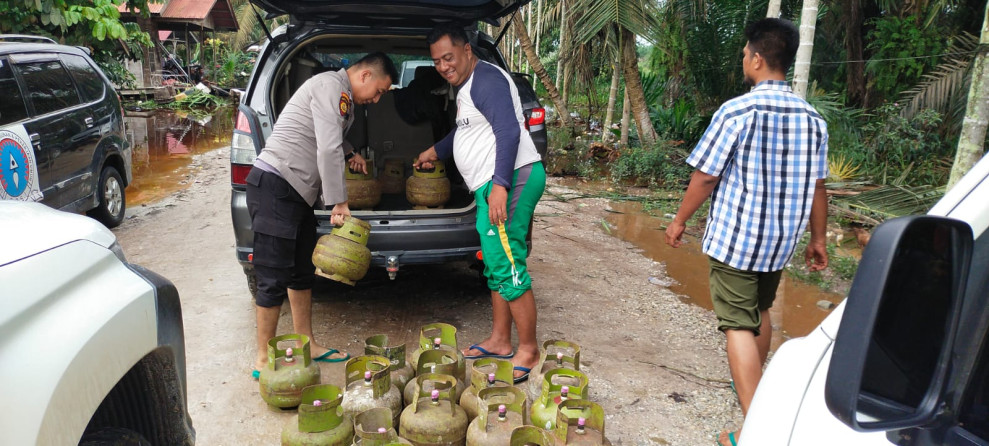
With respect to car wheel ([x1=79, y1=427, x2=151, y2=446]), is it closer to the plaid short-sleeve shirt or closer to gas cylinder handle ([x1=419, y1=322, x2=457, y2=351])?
gas cylinder handle ([x1=419, y1=322, x2=457, y2=351])

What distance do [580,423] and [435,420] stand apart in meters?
0.62

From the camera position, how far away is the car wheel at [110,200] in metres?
6.29

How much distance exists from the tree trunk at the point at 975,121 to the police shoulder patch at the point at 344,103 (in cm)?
468

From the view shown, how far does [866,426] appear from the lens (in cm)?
96

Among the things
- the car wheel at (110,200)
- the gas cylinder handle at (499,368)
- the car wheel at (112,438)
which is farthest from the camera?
the car wheel at (110,200)

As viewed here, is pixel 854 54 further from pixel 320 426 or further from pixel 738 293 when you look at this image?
pixel 320 426

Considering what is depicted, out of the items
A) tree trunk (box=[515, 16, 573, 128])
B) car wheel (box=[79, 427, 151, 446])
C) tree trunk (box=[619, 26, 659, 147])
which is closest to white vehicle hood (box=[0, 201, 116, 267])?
car wheel (box=[79, 427, 151, 446])

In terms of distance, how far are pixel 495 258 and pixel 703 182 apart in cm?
116

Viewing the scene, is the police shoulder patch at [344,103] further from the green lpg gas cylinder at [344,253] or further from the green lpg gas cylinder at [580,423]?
the green lpg gas cylinder at [580,423]

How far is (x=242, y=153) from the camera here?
3605 mm

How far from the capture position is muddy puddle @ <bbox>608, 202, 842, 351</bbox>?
4574mm

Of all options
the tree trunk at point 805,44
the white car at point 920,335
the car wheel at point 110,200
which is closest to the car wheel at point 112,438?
the white car at point 920,335

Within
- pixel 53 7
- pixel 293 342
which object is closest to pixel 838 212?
pixel 293 342

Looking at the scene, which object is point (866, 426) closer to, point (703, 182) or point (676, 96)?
point (703, 182)
